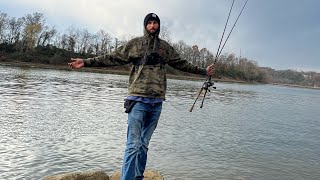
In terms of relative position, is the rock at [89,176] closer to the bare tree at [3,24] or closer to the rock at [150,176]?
the rock at [150,176]

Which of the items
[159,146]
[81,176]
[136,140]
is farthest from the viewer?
[159,146]

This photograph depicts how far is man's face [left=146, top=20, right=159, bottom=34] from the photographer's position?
6223 mm

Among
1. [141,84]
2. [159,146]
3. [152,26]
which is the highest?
[152,26]

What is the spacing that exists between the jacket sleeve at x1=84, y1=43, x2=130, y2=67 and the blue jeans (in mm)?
755

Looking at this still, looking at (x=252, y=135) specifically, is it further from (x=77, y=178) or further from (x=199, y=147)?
(x=77, y=178)

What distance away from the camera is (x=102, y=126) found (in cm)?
1750

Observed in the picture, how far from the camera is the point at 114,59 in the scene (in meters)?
6.38

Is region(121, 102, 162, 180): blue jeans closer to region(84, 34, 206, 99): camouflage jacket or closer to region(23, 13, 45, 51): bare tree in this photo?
region(84, 34, 206, 99): camouflage jacket

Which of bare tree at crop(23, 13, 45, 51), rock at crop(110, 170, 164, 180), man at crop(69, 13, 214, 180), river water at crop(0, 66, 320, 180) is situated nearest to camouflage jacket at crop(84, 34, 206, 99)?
man at crop(69, 13, 214, 180)

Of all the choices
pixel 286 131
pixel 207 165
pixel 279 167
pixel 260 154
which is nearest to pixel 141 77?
pixel 207 165

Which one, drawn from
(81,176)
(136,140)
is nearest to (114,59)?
(136,140)

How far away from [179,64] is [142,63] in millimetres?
832

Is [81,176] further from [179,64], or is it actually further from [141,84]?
[179,64]

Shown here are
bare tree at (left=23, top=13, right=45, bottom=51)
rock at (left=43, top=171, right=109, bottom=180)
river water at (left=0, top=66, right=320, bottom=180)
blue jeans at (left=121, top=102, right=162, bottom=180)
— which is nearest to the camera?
blue jeans at (left=121, top=102, right=162, bottom=180)
